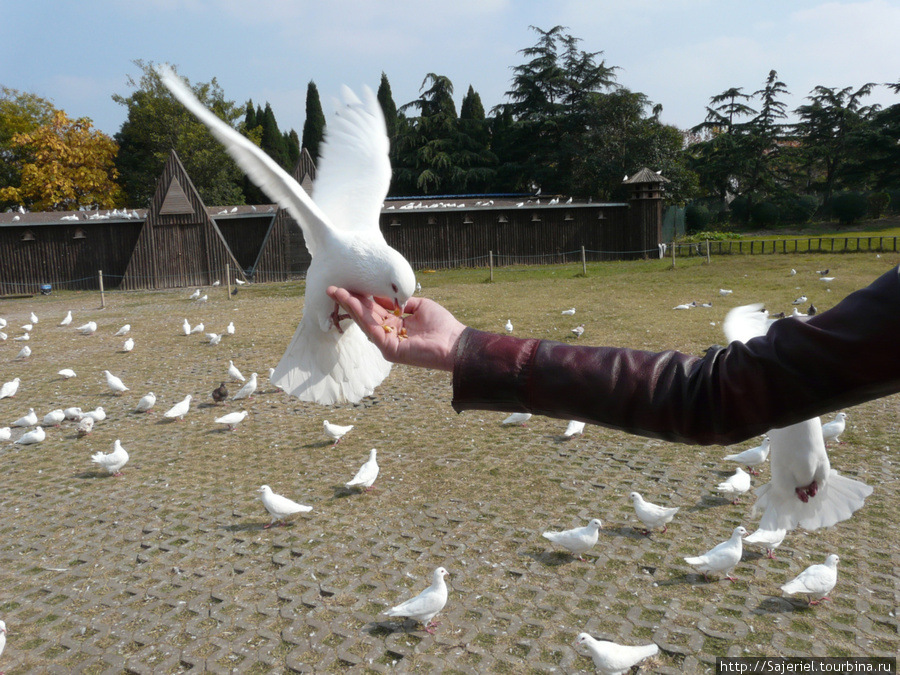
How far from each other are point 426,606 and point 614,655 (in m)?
0.96

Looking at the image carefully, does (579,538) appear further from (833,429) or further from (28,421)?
(28,421)

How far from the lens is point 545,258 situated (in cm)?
2595

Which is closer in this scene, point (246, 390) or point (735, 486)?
point (735, 486)

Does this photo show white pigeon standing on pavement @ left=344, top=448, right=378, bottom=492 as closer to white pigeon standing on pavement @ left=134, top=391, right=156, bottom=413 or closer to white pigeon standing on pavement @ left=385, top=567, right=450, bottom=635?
white pigeon standing on pavement @ left=385, top=567, right=450, bottom=635

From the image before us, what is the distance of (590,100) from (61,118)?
28239mm

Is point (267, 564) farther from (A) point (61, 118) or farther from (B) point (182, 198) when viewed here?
(A) point (61, 118)

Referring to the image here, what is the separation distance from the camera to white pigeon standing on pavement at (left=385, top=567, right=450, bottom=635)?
3.17 metres

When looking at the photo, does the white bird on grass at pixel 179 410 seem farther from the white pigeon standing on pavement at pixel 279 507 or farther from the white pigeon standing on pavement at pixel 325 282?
the white pigeon standing on pavement at pixel 325 282

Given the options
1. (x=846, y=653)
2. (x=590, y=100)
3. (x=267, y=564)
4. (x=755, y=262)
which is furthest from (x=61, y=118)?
(x=846, y=653)

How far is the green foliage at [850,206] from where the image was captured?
1262 inches

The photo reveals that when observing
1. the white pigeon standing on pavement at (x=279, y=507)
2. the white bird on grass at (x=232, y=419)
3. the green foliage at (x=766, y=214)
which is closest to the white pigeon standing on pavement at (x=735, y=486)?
the white pigeon standing on pavement at (x=279, y=507)

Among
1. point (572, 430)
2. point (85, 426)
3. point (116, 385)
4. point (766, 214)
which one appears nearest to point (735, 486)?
point (572, 430)

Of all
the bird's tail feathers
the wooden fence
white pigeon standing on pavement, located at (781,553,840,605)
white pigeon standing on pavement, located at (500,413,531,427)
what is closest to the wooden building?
the wooden fence

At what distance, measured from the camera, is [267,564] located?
12.8ft
